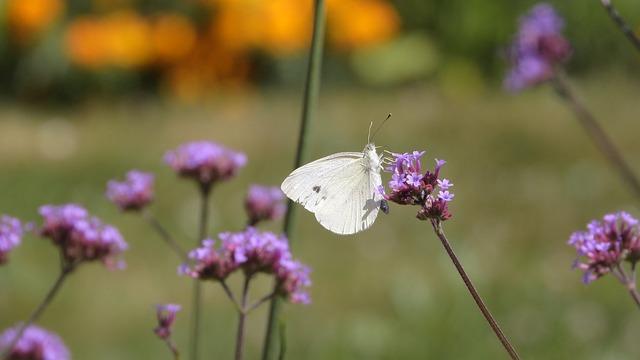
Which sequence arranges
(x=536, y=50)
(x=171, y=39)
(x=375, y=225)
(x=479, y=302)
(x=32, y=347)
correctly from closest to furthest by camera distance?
1. (x=479, y=302)
2. (x=32, y=347)
3. (x=536, y=50)
4. (x=375, y=225)
5. (x=171, y=39)

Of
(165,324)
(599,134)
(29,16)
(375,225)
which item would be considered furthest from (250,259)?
(29,16)

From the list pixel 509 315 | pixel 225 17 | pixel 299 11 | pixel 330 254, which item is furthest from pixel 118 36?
pixel 509 315

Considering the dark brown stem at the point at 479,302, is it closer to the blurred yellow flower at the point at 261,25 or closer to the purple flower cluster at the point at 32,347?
the purple flower cluster at the point at 32,347

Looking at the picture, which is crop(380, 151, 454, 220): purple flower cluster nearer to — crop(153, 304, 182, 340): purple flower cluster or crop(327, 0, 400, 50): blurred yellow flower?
crop(153, 304, 182, 340): purple flower cluster

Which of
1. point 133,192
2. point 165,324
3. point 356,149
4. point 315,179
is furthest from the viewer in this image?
point 356,149

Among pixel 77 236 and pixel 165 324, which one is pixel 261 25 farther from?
pixel 165 324

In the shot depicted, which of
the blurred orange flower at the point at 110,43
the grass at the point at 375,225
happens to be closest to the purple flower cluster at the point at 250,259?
the grass at the point at 375,225
